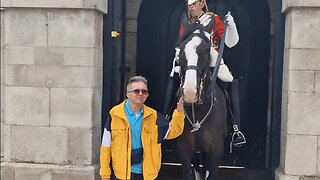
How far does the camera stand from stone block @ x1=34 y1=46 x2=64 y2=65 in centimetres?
585

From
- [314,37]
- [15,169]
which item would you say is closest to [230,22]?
[314,37]

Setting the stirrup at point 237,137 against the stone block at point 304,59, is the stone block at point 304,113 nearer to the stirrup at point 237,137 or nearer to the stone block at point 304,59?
the stone block at point 304,59

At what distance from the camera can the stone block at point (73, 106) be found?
230 inches

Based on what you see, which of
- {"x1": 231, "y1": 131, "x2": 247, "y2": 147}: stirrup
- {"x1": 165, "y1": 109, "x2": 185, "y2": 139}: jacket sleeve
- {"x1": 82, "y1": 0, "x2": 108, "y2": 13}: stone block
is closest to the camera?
{"x1": 165, "y1": 109, "x2": 185, "y2": 139}: jacket sleeve

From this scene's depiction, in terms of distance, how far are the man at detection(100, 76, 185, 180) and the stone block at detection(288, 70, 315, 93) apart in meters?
1.76

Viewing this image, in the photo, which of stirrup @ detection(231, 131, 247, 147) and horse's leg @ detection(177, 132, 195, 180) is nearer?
horse's leg @ detection(177, 132, 195, 180)

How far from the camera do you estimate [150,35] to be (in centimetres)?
736

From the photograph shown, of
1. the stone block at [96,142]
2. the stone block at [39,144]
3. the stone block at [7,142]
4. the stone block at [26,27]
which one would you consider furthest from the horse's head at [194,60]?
the stone block at [7,142]

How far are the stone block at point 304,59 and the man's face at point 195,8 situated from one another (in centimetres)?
120

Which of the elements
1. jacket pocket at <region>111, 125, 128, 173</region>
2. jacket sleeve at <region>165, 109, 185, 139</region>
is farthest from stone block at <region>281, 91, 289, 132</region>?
jacket pocket at <region>111, 125, 128, 173</region>

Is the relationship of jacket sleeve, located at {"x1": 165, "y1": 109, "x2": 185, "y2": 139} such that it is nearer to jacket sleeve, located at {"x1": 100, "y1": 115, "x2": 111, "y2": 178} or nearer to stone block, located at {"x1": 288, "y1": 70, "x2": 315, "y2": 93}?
jacket sleeve, located at {"x1": 100, "y1": 115, "x2": 111, "y2": 178}

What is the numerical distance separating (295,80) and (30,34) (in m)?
3.35

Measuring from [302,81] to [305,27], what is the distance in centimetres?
64

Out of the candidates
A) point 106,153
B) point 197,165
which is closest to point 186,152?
point 197,165
